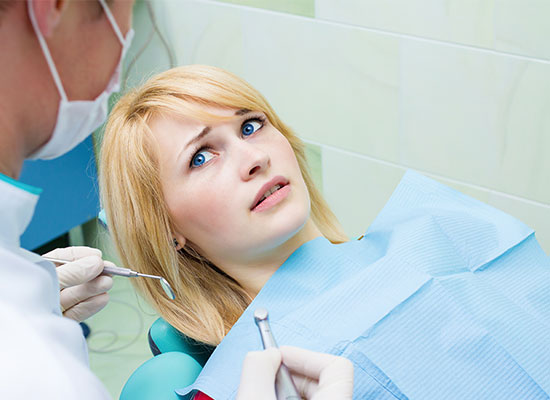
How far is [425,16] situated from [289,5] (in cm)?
48

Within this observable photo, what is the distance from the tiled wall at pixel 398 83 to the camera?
1984 mm

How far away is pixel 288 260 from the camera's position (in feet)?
4.71

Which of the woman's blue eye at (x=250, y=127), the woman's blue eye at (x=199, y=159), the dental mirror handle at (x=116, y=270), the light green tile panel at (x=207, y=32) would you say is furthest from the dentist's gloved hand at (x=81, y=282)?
the light green tile panel at (x=207, y=32)

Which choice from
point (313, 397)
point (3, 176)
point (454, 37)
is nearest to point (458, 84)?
point (454, 37)

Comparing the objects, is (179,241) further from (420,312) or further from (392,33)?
(392,33)

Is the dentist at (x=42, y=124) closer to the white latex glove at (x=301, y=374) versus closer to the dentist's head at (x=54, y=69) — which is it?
the dentist's head at (x=54, y=69)

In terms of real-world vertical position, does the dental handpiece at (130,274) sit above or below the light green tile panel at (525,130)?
above

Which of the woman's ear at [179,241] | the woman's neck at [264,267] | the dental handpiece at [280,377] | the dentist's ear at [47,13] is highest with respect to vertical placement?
the dentist's ear at [47,13]

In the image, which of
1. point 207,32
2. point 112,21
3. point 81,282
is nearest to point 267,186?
point 81,282

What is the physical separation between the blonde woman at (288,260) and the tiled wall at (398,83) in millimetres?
585

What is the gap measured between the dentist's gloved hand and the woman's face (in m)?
0.19

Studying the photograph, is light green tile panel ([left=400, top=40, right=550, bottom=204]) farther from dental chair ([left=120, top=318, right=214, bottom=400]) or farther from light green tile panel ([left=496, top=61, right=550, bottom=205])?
dental chair ([left=120, top=318, right=214, bottom=400])

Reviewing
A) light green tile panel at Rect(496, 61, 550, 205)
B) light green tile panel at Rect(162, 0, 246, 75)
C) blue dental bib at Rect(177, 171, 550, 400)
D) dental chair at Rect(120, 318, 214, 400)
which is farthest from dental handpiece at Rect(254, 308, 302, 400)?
light green tile panel at Rect(162, 0, 246, 75)

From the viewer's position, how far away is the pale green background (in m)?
1.99
